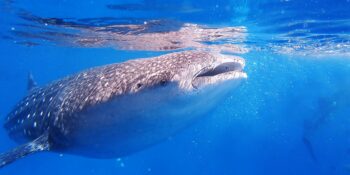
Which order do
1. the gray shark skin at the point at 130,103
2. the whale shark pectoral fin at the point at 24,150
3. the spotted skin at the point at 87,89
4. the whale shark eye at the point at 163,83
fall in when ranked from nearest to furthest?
the whale shark eye at the point at 163,83
the gray shark skin at the point at 130,103
the spotted skin at the point at 87,89
the whale shark pectoral fin at the point at 24,150

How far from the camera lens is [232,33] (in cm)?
1622

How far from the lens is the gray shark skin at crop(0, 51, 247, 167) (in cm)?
429

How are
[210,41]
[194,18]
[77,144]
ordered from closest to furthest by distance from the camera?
[77,144] → [194,18] → [210,41]

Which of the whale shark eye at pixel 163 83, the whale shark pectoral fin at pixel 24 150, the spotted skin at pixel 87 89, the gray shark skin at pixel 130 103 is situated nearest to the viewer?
the whale shark eye at pixel 163 83

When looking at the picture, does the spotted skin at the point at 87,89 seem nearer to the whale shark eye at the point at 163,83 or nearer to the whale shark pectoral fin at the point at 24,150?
the whale shark eye at the point at 163,83

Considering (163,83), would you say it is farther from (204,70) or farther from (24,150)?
(24,150)

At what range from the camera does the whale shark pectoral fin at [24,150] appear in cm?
544

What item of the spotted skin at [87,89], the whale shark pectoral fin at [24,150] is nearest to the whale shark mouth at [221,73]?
the spotted skin at [87,89]

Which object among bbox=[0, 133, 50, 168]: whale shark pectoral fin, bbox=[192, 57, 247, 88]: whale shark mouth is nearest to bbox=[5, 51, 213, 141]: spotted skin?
bbox=[192, 57, 247, 88]: whale shark mouth

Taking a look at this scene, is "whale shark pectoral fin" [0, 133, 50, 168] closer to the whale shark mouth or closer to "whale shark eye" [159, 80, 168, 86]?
"whale shark eye" [159, 80, 168, 86]

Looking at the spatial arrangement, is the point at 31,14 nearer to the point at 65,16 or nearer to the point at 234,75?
the point at 65,16

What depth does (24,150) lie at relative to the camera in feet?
18.4

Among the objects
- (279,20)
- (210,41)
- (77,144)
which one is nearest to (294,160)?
(210,41)

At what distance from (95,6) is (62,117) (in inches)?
270
